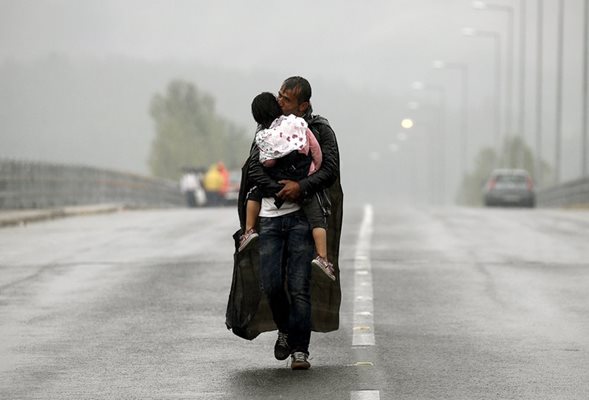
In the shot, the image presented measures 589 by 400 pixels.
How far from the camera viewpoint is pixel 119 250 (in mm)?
19734

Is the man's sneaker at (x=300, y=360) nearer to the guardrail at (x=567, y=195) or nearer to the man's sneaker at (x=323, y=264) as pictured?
the man's sneaker at (x=323, y=264)

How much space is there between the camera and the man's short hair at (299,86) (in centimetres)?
914

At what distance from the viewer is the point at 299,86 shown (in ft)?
30.0

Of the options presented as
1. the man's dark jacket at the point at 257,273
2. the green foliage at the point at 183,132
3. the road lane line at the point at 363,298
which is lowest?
the green foliage at the point at 183,132

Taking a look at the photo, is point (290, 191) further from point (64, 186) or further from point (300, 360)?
Result: point (64, 186)

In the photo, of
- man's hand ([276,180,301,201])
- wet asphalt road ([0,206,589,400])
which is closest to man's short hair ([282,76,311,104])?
man's hand ([276,180,301,201])

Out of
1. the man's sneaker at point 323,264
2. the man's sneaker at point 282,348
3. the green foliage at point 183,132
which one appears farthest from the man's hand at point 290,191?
the green foliage at point 183,132

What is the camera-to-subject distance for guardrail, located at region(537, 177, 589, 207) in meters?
55.3

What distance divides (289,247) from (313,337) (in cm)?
195

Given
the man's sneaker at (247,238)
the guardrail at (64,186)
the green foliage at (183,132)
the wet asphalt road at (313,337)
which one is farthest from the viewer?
the green foliage at (183,132)

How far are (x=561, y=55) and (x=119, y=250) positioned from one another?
4961 cm

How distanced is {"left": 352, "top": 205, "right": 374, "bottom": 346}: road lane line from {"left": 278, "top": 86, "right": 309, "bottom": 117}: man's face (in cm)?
204

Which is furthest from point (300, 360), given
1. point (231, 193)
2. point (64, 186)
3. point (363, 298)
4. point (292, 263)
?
point (231, 193)

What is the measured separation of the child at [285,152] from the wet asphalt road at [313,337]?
0.83 meters
